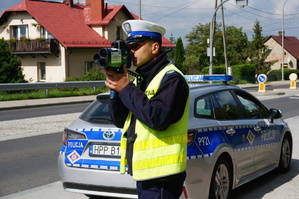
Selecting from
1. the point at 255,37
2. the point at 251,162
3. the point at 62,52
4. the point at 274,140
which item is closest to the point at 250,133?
the point at 251,162

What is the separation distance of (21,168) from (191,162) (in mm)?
3965

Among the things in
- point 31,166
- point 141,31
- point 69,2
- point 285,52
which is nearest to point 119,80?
point 141,31

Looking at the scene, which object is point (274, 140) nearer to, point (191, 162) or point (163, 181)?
point (191, 162)

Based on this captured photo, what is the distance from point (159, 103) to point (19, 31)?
41.2 m

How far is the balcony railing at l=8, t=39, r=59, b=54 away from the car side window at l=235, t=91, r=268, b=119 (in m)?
34.5

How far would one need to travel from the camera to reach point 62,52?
1588 inches

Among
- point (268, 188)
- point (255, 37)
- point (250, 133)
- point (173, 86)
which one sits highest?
point (255, 37)

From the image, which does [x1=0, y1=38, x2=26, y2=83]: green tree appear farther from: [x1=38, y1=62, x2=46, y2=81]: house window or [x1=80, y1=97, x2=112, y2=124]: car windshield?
[x1=80, y1=97, x2=112, y2=124]: car windshield

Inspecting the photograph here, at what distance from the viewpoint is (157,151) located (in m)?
3.03

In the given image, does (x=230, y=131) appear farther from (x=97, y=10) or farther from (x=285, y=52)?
(x=285, y=52)

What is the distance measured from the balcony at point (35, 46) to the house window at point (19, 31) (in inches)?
32.9

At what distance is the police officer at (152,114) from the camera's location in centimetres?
294

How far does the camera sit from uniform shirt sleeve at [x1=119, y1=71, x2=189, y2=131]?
289cm

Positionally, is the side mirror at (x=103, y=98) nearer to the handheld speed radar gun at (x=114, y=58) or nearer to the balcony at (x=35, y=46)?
the handheld speed radar gun at (x=114, y=58)
